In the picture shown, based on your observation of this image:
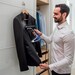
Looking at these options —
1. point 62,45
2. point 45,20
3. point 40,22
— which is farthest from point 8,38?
point 45,20

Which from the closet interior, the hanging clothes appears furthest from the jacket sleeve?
the closet interior

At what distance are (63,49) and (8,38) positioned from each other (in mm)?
726

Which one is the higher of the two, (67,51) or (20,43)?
(20,43)

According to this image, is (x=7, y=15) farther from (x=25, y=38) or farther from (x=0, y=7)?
(x=25, y=38)

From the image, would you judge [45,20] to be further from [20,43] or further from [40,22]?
[20,43]

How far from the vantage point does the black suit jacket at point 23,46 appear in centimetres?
205

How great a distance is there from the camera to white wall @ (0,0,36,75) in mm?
1919

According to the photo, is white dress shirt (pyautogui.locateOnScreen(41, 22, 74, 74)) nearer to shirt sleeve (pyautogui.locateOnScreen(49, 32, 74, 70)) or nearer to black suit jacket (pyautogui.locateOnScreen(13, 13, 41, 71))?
shirt sleeve (pyautogui.locateOnScreen(49, 32, 74, 70))

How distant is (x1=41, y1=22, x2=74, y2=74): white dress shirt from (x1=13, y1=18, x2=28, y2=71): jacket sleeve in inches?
13.5

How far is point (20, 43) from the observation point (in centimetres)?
206

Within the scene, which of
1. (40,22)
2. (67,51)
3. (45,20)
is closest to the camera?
(67,51)

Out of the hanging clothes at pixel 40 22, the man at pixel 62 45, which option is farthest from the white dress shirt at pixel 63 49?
the hanging clothes at pixel 40 22

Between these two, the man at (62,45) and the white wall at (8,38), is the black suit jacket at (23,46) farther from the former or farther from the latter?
the man at (62,45)

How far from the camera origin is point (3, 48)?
1.94m
